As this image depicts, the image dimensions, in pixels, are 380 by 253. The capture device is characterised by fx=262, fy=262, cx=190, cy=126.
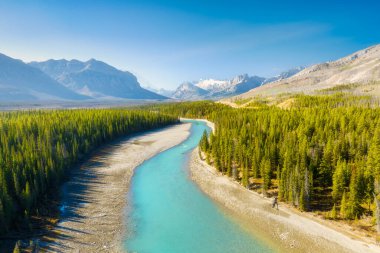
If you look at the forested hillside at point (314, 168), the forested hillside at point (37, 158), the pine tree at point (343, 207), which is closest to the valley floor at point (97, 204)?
the forested hillside at point (37, 158)

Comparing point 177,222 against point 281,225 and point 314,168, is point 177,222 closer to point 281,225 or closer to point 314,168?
point 281,225

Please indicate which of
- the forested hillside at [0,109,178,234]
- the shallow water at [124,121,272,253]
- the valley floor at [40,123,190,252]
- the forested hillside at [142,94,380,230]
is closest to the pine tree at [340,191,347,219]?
the forested hillside at [142,94,380,230]

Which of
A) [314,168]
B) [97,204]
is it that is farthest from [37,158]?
[314,168]

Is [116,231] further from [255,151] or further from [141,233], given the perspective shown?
[255,151]

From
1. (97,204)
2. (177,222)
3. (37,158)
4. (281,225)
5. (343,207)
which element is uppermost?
(37,158)

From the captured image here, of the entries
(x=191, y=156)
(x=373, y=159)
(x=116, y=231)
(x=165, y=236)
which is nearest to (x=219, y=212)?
(x=165, y=236)
